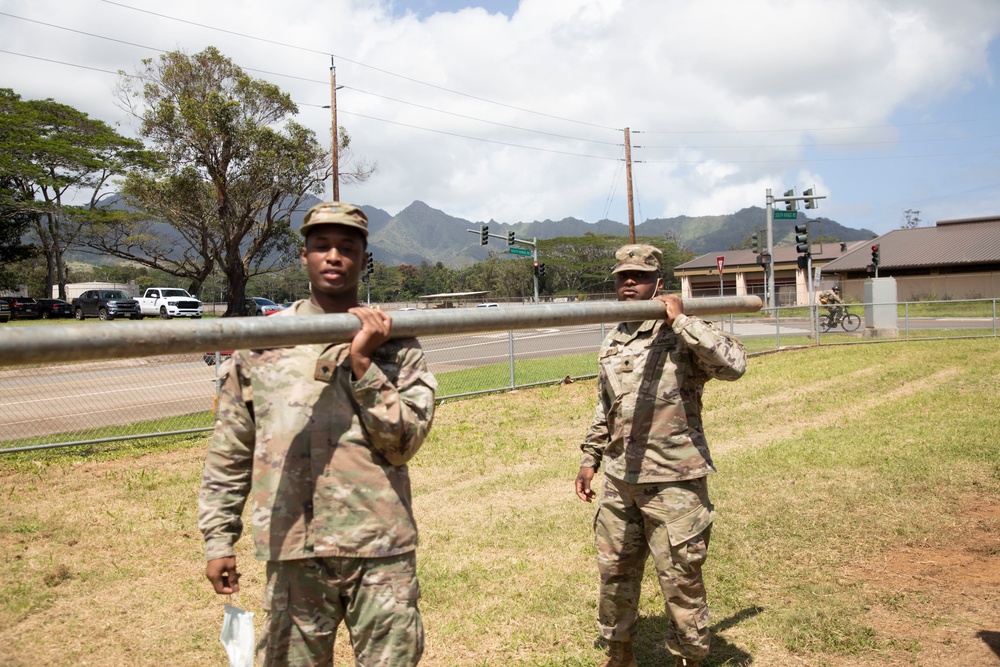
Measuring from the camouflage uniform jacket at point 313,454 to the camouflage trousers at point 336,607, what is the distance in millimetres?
62

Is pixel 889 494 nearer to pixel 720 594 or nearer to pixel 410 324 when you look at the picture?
pixel 720 594

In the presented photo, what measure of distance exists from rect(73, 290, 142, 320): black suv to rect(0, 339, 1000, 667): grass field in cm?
2880

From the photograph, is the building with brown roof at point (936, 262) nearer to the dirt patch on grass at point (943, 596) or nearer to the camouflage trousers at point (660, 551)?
the dirt patch on grass at point (943, 596)

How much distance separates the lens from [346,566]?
2.38 m

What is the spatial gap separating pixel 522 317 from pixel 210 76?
118 ft

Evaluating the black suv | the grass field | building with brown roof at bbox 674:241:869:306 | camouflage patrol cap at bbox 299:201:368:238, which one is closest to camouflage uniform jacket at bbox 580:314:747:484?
the grass field

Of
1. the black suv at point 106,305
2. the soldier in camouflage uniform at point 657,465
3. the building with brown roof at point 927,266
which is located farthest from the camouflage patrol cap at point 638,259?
the building with brown roof at point 927,266

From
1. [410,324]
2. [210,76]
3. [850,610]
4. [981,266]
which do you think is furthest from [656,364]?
[981,266]

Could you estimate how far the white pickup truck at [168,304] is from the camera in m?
37.8

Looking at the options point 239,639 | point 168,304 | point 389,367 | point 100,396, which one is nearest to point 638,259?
point 389,367

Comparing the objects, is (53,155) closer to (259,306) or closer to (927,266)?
(259,306)

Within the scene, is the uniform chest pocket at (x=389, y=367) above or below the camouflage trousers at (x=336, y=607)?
above

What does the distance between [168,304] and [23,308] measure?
8.14 m

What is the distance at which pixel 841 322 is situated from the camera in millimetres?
24219
